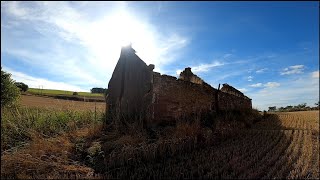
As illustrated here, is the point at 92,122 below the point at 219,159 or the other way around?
the other way around

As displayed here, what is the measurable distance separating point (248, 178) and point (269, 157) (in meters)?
2.33

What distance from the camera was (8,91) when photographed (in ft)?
32.0

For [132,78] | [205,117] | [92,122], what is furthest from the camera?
[205,117]

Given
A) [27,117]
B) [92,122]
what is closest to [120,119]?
[92,122]

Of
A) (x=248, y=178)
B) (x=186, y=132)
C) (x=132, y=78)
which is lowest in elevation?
(x=248, y=178)

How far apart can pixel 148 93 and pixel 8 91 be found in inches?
180

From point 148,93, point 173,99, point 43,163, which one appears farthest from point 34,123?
point 173,99

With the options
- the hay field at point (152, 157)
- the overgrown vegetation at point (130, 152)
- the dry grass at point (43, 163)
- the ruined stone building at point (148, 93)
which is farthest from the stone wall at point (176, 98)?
the dry grass at point (43, 163)

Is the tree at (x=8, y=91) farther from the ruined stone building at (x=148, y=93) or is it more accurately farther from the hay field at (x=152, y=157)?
the ruined stone building at (x=148, y=93)

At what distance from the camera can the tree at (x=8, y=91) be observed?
30.7 ft

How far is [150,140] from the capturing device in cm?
895

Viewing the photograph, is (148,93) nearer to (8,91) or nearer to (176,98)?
(176,98)

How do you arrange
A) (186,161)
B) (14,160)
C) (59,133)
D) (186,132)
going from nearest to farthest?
(14,160) < (186,161) < (59,133) < (186,132)

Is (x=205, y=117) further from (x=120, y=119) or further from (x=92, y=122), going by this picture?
(x=92, y=122)
